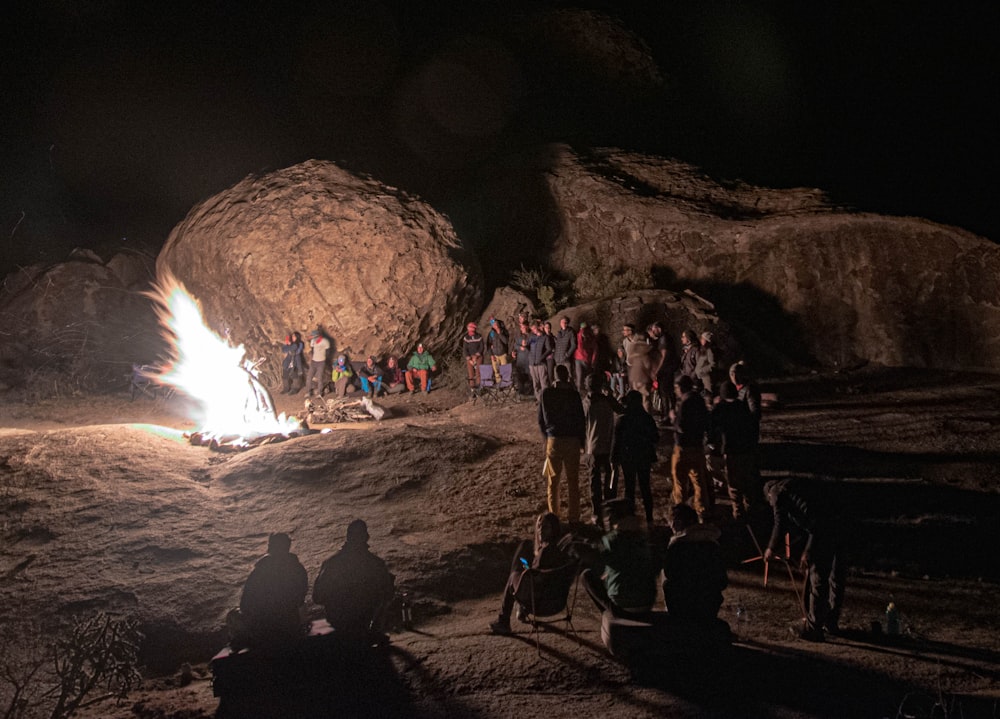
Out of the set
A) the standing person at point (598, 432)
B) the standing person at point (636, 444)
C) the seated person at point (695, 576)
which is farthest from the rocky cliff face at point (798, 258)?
the seated person at point (695, 576)

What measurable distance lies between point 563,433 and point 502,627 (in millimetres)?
2536

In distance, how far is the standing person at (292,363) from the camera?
54.8 ft

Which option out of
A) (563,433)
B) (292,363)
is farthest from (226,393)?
(563,433)

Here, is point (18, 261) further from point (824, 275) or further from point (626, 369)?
point (824, 275)

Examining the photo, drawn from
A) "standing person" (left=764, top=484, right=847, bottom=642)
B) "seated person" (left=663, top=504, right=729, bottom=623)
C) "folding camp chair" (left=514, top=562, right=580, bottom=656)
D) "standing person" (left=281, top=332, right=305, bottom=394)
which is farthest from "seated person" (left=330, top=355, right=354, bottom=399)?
"standing person" (left=764, top=484, right=847, bottom=642)

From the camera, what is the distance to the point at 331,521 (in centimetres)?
827

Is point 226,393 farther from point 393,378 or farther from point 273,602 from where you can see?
point 273,602

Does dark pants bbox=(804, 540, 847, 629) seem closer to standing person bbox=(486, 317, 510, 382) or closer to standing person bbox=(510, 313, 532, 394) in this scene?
standing person bbox=(510, 313, 532, 394)

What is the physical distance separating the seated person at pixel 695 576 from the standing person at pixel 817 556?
2.71 feet

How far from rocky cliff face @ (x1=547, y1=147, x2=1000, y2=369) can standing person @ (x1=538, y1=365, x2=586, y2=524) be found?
11061 mm

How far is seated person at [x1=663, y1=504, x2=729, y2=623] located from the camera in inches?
185

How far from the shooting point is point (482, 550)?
7434mm

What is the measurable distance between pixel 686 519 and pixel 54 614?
19.9 ft

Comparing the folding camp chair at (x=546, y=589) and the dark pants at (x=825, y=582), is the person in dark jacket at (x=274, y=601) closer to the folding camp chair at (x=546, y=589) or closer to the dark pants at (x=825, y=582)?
the folding camp chair at (x=546, y=589)
